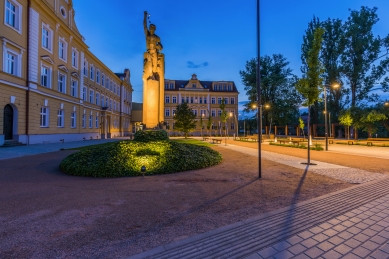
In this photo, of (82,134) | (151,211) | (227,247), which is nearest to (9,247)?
(151,211)

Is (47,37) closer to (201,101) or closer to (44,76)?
(44,76)

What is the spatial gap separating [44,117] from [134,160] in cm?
1996

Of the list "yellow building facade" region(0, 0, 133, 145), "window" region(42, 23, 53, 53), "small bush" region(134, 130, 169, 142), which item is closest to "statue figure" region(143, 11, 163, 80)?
"small bush" region(134, 130, 169, 142)

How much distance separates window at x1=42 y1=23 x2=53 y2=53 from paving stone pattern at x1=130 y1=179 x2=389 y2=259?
2716cm

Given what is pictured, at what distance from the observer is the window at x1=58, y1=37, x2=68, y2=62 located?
25.8 meters

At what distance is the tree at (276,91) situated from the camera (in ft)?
156

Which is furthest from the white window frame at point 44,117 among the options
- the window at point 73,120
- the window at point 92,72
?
the window at point 92,72

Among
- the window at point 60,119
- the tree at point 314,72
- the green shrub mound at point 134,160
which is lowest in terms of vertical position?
the green shrub mound at point 134,160

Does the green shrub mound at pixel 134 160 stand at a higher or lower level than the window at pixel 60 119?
lower

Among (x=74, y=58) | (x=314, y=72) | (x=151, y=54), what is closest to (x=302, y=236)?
(x=314, y=72)

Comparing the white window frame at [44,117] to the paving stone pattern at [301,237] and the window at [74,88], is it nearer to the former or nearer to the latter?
the window at [74,88]

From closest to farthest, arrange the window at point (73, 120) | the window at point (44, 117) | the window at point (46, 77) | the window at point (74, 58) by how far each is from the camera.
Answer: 1. the window at point (44, 117)
2. the window at point (46, 77)
3. the window at point (73, 120)
4. the window at point (74, 58)

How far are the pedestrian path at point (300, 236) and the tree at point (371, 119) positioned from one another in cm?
2750

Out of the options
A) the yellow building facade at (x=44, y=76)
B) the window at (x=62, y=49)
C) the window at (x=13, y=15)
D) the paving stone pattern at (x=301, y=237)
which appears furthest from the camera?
the window at (x=62, y=49)
